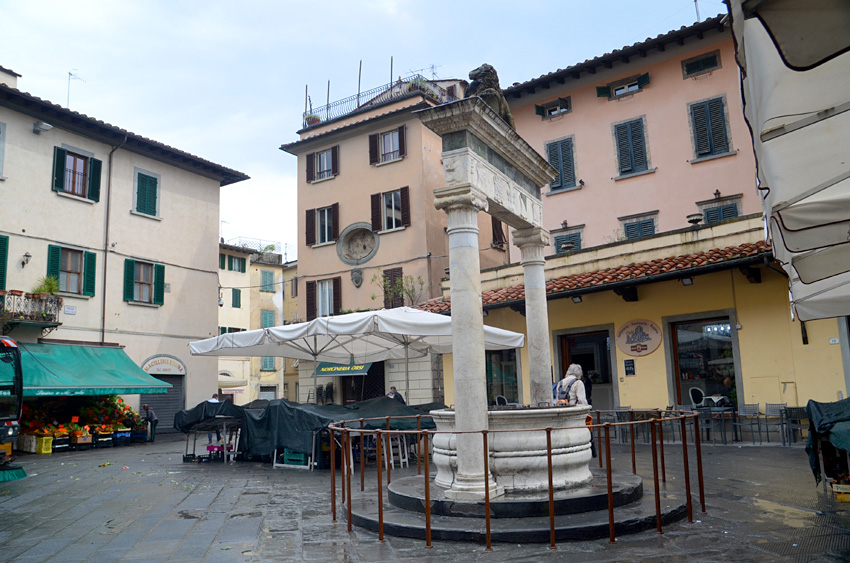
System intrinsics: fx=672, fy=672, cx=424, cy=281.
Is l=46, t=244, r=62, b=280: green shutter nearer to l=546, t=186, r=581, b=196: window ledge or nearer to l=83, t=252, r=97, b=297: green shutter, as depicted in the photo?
l=83, t=252, r=97, b=297: green shutter

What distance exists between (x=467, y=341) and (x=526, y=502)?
1703 millimetres

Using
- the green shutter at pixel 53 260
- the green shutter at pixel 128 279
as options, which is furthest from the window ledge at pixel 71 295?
the green shutter at pixel 128 279

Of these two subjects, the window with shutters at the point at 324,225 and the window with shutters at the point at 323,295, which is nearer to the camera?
the window with shutters at the point at 323,295

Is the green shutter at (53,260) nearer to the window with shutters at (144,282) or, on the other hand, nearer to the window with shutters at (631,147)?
the window with shutters at (144,282)

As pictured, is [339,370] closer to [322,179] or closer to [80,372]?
[322,179]

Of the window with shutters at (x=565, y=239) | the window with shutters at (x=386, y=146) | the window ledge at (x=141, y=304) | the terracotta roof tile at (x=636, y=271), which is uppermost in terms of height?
the window with shutters at (x=386, y=146)

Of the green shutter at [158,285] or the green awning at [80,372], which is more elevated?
the green shutter at [158,285]

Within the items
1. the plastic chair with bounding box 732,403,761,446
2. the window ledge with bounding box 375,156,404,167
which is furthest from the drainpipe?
the plastic chair with bounding box 732,403,761,446

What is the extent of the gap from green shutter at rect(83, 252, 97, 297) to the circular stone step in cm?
1728

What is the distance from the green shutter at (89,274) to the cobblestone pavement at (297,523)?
10924 millimetres

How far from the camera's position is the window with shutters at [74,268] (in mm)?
20250

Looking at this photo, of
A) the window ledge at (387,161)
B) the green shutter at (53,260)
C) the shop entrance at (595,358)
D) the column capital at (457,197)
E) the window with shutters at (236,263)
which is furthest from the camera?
the window with shutters at (236,263)

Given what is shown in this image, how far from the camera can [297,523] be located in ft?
22.8

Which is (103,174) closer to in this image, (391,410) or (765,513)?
(391,410)
